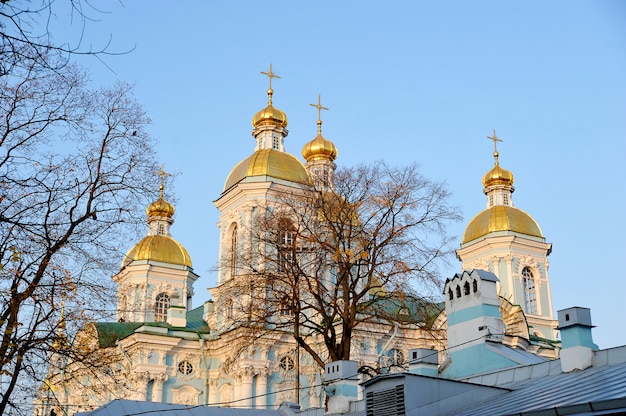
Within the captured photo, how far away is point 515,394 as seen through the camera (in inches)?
525

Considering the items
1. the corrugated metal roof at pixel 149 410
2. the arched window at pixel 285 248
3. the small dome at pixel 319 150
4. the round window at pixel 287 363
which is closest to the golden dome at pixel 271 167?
the small dome at pixel 319 150

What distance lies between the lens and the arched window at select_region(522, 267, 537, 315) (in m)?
48.9

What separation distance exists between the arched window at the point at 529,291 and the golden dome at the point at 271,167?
15.9 m

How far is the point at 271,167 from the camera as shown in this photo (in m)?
42.7

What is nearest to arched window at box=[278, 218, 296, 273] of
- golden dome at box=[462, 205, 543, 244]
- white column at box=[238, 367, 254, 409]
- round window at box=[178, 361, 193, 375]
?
white column at box=[238, 367, 254, 409]

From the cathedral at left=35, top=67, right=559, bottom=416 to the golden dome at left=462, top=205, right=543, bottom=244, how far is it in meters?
0.08

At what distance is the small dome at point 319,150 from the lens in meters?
46.1

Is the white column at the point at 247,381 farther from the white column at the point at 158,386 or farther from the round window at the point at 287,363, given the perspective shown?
the white column at the point at 158,386

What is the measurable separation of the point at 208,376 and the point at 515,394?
3004 centimetres

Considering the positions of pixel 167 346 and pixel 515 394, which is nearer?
pixel 515 394

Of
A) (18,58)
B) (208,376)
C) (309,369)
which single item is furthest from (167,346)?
(18,58)

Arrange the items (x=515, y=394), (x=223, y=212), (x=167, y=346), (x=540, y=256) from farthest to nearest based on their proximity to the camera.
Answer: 1. (x=540, y=256)
2. (x=223, y=212)
3. (x=167, y=346)
4. (x=515, y=394)

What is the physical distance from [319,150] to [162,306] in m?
14.9

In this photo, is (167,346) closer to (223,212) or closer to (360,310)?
(223,212)
